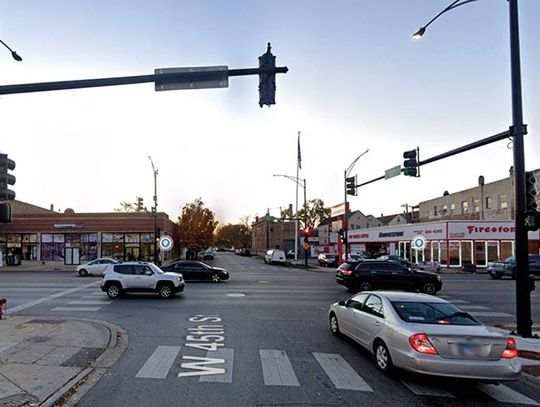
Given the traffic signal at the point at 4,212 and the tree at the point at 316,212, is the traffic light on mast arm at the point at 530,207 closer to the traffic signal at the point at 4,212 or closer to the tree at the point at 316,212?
the traffic signal at the point at 4,212

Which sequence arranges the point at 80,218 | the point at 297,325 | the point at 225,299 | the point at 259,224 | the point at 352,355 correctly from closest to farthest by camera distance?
1. the point at 352,355
2. the point at 297,325
3. the point at 225,299
4. the point at 80,218
5. the point at 259,224

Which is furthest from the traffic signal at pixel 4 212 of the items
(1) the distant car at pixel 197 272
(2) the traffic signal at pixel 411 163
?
(1) the distant car at pixel 197 272

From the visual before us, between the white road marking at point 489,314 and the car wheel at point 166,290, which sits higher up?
the car wheel at point 166,290

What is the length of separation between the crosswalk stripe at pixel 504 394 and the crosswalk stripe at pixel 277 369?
303 cm

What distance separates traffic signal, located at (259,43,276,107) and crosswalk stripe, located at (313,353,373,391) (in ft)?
16.9

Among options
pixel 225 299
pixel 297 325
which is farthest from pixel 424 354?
pixel 225 299

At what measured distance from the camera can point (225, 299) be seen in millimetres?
18359

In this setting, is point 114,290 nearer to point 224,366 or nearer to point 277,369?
point 224,366

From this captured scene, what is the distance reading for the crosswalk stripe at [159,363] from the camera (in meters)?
7.74

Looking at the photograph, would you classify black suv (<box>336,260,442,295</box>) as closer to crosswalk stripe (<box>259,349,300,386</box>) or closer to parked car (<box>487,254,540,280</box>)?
crosswalk stripe (<box>259,349,300,386</box>)

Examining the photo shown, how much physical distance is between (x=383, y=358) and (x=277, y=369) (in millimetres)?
1917

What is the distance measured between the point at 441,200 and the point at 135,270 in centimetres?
5432

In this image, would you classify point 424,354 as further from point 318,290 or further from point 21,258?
point 21,258

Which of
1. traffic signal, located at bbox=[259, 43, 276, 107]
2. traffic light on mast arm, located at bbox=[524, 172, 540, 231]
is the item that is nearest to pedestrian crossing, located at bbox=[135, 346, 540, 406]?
traffic light on mast arm, located at bbox=[524, 172, 540, 231]
